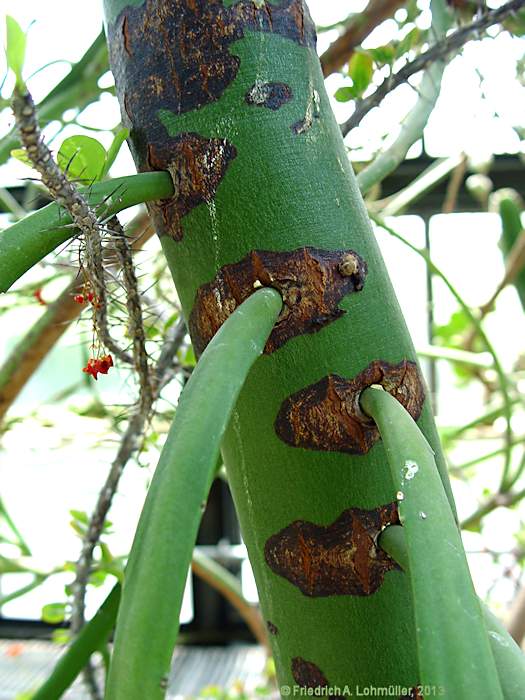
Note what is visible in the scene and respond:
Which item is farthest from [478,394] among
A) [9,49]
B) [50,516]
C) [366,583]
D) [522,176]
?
[9,49]

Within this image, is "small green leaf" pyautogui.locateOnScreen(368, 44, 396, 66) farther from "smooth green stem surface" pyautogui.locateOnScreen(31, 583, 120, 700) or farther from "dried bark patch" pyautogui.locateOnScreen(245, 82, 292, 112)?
"smooth green stem surface" pyautogui.locateOnScreen(31, 583, 120, 700)

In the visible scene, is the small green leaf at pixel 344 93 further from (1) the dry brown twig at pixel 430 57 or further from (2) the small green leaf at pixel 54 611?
(2) the small green leaf at pixel 54 611

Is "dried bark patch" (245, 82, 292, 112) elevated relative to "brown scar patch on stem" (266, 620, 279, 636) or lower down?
elevated

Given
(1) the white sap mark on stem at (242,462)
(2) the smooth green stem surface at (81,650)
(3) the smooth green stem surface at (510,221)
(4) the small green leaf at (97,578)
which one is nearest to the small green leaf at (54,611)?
(4) the small green leaf at (97,578)

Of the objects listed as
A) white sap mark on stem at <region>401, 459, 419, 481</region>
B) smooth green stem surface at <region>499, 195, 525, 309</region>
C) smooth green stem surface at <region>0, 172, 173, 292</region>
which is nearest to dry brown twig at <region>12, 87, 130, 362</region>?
smooth green stem surface at <region>0, 172, 173, 292</region>

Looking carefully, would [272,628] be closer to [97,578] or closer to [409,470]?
[409,470]

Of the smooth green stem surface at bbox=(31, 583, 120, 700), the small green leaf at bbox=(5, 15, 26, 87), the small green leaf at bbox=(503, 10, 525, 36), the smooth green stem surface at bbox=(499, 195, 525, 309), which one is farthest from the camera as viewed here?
the smooth green stem surface at bbox=(499, 195, 525, 309)

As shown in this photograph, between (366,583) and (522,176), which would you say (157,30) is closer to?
(366,583)
